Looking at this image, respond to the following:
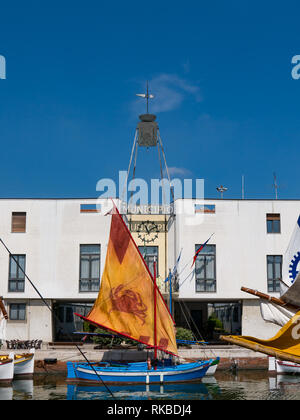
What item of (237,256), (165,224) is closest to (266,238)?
(237,256)

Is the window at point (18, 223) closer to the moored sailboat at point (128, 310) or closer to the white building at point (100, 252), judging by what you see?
the white building at point (100, 252)

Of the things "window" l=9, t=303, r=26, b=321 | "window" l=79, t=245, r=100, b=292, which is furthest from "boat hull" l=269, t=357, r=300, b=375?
"window" l=9, t=303, r=26, b=321

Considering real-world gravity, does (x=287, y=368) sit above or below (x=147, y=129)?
below

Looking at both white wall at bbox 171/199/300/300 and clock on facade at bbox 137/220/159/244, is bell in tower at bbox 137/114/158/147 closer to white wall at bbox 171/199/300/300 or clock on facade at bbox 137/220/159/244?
clock on facade at bbox 137/220/159/244

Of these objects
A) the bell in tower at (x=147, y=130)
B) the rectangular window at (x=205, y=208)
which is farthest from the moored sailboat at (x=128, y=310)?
the bell in tower at (x=147, y=130)

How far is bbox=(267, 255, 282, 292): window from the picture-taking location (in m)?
39.4

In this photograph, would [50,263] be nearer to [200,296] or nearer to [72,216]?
[72,216]

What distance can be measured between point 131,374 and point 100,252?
12.4 metres

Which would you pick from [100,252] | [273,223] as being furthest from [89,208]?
[273,223]

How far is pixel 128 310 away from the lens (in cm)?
2802

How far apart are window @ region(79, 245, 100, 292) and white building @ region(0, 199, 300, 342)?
3.0 inches

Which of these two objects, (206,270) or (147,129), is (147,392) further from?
(147,129)

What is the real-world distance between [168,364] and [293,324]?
23.4 m
